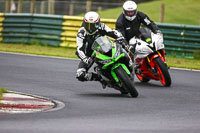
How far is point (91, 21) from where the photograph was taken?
36.0 ft

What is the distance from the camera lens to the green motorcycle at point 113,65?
34.2 ft

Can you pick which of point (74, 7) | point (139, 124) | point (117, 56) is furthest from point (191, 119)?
point (74, 7)

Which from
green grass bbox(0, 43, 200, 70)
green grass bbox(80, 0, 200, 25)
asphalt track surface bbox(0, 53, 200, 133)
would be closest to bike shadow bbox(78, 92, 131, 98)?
asphalt track surface bbox(0, 53, 200, 133)

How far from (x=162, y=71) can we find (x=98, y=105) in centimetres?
263

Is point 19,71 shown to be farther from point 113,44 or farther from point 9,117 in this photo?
point 9,117

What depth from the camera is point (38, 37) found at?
70.7 feet

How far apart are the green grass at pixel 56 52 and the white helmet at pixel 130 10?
411 centimetres

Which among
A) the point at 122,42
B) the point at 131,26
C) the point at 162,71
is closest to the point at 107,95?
the point at 122,42

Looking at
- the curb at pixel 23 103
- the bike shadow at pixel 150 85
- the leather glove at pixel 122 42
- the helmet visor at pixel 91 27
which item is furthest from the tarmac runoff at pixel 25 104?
the bike shadow at pixel 150 85

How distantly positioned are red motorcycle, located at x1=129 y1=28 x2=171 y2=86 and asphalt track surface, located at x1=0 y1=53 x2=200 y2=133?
27cm

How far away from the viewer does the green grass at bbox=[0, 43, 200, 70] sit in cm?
1728

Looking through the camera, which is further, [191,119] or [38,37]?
[38,37]

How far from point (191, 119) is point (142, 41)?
413cm

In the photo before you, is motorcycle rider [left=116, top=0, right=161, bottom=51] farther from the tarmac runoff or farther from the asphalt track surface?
the tarmac runoff
